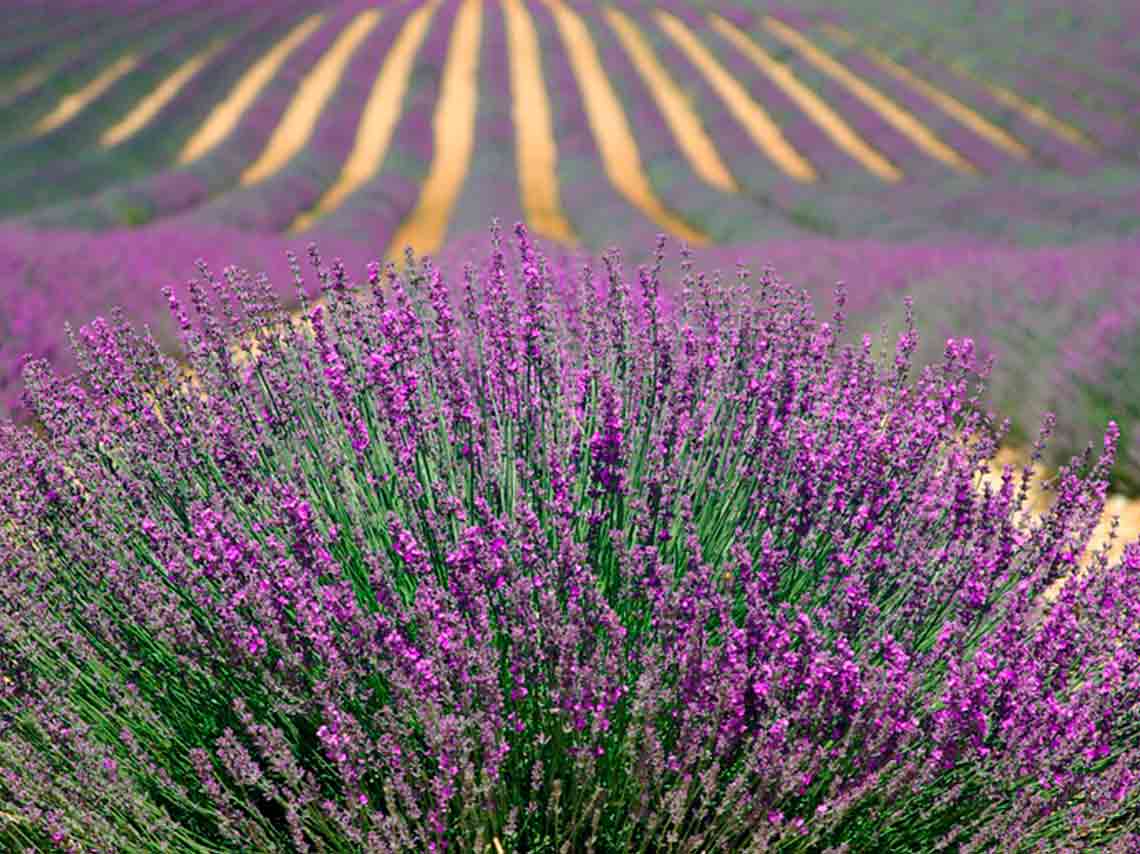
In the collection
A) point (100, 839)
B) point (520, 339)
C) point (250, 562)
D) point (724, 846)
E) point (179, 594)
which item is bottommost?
point (724, 846)

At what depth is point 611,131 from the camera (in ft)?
88.6

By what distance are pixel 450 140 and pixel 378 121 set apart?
2.40 m

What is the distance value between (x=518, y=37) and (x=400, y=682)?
3707cm

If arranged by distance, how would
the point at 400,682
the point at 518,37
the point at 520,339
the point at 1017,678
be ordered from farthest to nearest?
the point at 518,37 < the point at 520,339 < the point at 1017,678 < the point at 400,682

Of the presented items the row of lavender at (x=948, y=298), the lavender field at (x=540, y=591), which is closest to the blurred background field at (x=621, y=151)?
the row of lavender at (x=948, y=298)

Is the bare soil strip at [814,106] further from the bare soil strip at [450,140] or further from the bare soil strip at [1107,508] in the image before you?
the bare soil strip at [1107,508]

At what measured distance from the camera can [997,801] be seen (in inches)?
79.8

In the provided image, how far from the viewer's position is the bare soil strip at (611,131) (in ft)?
63.2

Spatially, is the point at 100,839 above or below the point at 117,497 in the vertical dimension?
below

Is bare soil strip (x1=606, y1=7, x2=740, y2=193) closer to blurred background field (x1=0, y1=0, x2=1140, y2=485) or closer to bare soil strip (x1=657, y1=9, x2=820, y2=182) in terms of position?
blurred background field (x1=0, y1=0, x2=1140, y2=485)

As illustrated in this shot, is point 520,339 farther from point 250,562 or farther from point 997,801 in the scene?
point 997,801

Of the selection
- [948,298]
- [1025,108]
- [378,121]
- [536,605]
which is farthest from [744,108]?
[536,605]

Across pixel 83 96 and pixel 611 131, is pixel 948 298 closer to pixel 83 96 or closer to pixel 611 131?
pixel 611 131

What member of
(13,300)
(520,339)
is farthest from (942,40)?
(520,339)
